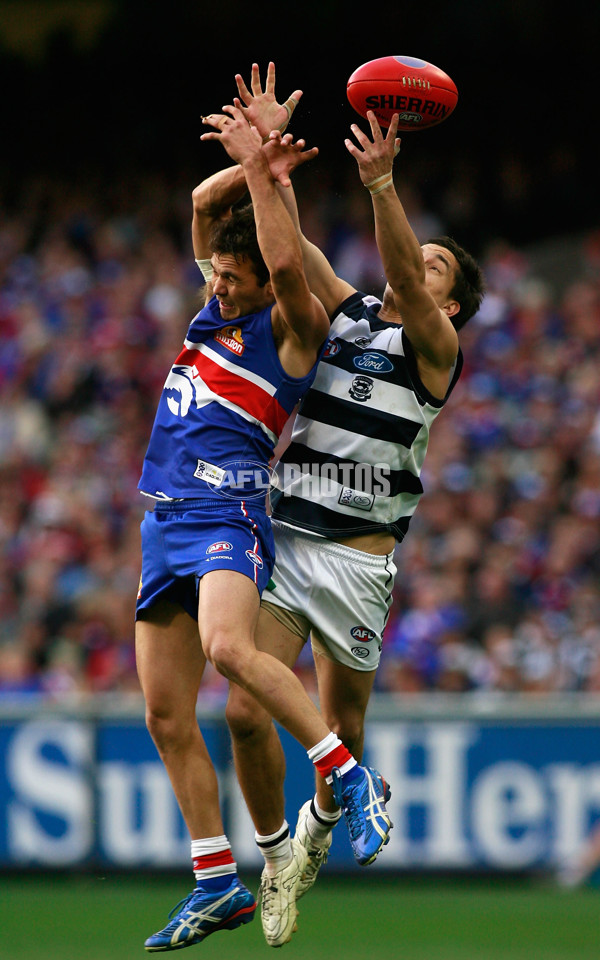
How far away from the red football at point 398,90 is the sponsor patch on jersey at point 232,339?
3.01 feet

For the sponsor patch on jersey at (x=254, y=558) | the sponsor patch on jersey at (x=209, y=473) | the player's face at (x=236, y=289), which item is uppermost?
the player's face at (x=236, y=289)

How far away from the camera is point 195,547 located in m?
4.96

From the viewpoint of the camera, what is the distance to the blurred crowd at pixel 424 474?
35.7 feet

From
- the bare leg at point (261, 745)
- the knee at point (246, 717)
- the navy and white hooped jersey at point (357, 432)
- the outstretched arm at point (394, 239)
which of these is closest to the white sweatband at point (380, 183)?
the outstretched arm at point (394, 239)

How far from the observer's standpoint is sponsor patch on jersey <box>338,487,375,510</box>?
538cm

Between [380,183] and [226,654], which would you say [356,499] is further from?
[380,183]

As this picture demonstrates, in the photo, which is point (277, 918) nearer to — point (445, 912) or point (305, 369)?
point (305, 369)

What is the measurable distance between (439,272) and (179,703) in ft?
6.37

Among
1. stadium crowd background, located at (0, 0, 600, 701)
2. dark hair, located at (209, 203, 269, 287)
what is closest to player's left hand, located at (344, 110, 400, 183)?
dark hair, located at (209, 203, 269, 287)

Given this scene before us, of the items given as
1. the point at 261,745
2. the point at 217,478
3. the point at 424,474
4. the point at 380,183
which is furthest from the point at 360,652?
the point at 424,474

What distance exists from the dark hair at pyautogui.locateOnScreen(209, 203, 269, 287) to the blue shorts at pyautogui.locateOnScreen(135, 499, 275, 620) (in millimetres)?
851

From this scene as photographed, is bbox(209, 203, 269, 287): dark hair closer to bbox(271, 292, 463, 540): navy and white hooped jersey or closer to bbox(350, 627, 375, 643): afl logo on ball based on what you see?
bbox(271, 292, 463, 540): navy and white hooped jersey

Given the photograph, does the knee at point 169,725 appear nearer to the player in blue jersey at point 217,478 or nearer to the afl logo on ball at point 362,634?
the player in blue jersey at point 217,478

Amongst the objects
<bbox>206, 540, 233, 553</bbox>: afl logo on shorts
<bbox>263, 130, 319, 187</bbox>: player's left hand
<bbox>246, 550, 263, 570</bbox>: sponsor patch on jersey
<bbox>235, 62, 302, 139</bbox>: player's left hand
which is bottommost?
<bbox>246, 550, 263, 570</bbox>: sponsor patch on jersey
